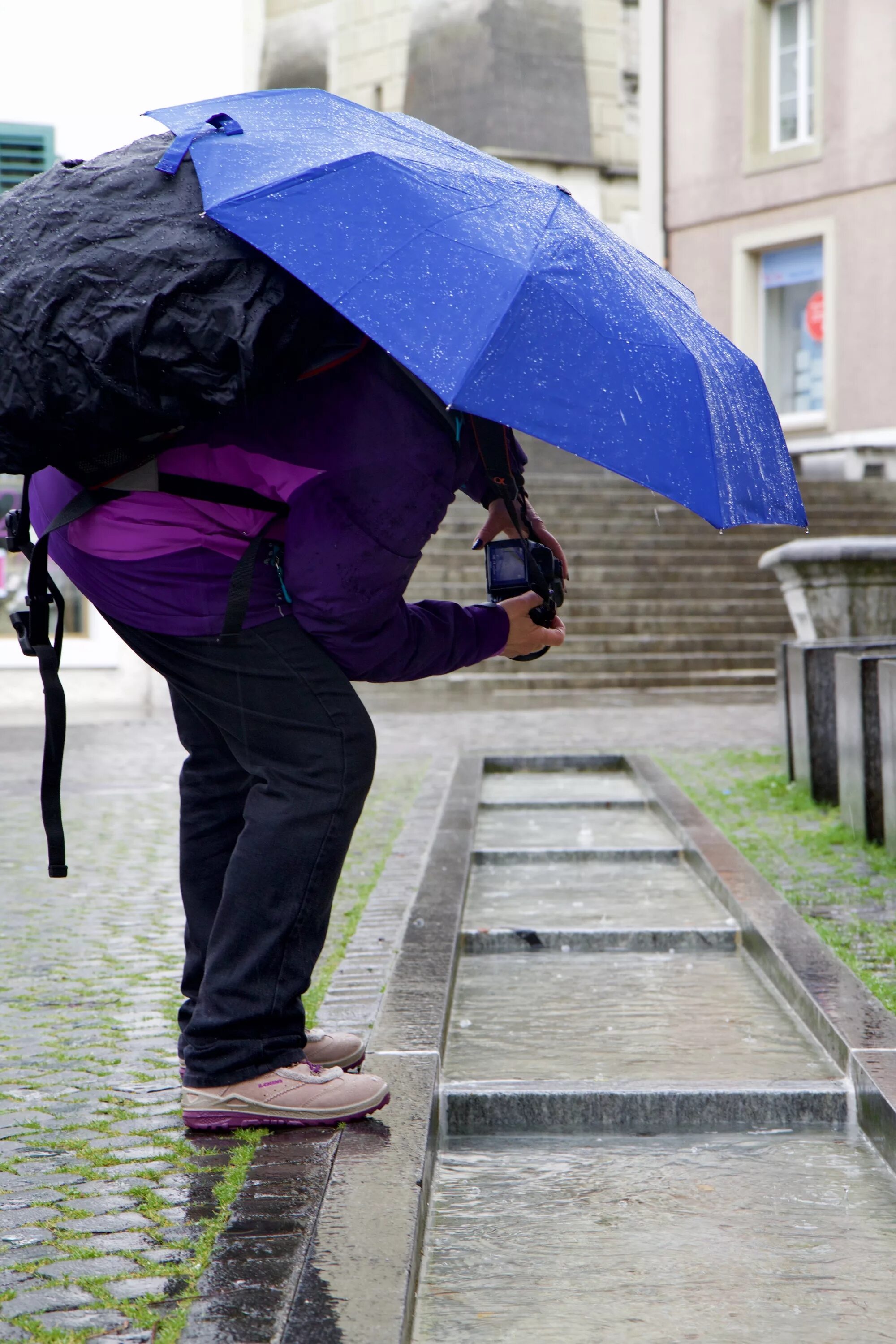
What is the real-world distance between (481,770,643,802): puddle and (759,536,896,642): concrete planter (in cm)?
162

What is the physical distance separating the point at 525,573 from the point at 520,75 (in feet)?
115

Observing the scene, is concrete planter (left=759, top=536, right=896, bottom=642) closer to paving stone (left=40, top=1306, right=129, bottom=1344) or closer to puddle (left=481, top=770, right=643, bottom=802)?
puddle (left=481, top=770, right=643, bottom=802)

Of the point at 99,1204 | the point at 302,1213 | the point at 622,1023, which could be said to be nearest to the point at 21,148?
the point at 622,1023

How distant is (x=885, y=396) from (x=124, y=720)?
15569 mm

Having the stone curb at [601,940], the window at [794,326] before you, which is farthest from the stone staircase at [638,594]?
the stone curb at [601,940]

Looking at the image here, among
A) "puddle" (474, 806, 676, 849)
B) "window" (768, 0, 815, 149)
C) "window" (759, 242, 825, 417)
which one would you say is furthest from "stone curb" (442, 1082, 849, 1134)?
"window" (768, 0, 815, 149)

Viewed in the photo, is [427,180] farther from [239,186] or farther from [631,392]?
[631,392]

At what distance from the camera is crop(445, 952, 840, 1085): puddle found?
3689mm

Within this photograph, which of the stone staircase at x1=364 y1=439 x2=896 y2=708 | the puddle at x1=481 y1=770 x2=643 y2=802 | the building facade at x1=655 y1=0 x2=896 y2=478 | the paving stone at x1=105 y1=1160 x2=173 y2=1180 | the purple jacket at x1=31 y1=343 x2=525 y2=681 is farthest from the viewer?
the building facade at x1=655 y1=0 x2=896 y2=478

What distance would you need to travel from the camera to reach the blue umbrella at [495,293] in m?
2.55

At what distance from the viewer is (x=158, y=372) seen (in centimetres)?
263

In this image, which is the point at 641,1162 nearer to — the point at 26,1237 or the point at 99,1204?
the point at 99,1204

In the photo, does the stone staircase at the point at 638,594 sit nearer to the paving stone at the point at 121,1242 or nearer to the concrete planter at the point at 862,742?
the concrete planter at the point at 862,742

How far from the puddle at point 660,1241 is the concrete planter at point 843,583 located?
687cm
